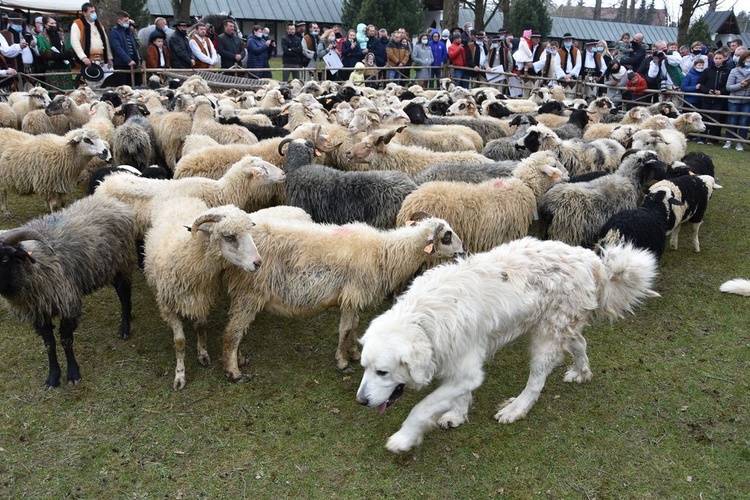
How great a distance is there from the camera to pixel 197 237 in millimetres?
4379

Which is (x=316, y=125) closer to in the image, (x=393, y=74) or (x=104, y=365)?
(x=104, y=365)

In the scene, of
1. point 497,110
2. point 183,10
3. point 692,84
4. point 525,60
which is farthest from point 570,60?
point 183,10

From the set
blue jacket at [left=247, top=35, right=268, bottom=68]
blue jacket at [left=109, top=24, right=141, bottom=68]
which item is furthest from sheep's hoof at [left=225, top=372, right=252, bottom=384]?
blue jacket at [left=247, top=35, right=268, bottom=68]

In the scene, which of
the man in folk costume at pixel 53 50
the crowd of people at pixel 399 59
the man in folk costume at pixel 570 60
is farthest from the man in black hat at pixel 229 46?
the man in folk costume at pixel 570 60

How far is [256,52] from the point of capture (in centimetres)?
1711

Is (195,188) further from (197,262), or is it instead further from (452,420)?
(452,420)

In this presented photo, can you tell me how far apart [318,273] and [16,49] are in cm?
1414

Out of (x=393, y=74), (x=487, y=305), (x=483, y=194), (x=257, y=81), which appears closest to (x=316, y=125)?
(x=483, y=194)

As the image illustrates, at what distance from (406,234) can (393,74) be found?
1535 cm

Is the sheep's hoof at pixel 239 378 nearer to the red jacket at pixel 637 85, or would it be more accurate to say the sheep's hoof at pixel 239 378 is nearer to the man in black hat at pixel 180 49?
the man in black hat at pixel 180 49

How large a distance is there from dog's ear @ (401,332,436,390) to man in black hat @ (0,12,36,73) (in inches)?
606

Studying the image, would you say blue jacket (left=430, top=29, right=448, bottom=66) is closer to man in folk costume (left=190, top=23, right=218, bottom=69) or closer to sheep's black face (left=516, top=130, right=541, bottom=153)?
man in folk costume (left=190, top=23, right=218, bottom=69)

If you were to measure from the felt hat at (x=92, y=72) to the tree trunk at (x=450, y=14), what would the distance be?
14335 millimetres

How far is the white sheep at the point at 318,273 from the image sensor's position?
14.7 ft
